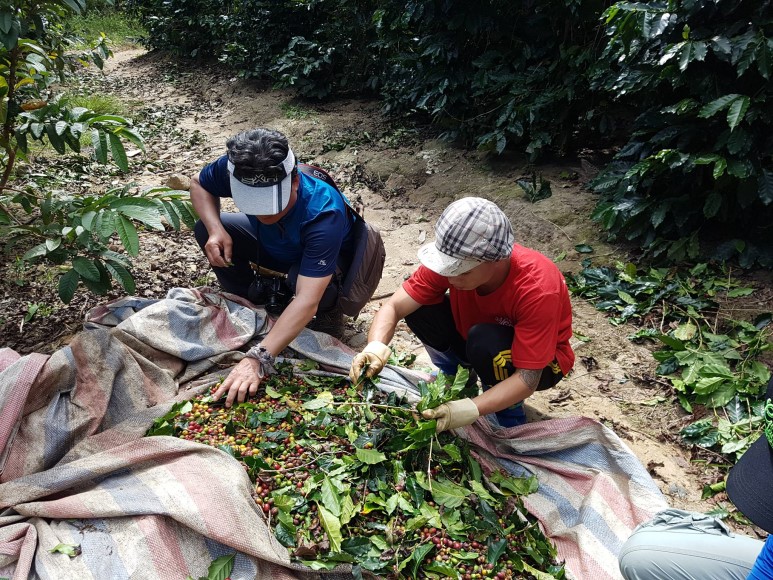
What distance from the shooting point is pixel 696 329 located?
3168 millimetres

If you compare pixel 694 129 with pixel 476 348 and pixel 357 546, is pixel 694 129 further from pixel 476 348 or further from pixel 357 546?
pixel 357 546

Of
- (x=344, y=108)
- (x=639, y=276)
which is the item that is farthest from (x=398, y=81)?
(x=639, y=276)

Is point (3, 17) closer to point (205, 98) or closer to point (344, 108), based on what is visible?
point (344, 108)

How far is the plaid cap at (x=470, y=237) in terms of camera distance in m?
1.96

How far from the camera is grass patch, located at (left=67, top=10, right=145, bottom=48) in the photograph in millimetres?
11977

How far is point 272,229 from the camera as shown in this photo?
2795mm

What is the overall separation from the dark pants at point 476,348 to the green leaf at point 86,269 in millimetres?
1342

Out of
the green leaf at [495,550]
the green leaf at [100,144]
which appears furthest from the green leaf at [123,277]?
the green leaf at [495,550]

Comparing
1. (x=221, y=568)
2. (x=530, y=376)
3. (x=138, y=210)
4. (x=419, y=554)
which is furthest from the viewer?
(x=138, y=210)

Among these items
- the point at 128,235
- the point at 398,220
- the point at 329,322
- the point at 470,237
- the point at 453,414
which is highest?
the point at 470,237

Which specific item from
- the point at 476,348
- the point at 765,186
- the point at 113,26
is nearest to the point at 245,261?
the point at 476,348

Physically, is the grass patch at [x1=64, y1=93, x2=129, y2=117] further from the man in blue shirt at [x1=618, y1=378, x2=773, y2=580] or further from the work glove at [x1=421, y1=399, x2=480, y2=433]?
the man in blue shirt at [x1=618, y1=378, x2=773, y2=580]

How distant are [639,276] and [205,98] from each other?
6397mm

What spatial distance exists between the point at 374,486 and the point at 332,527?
0.23 m
